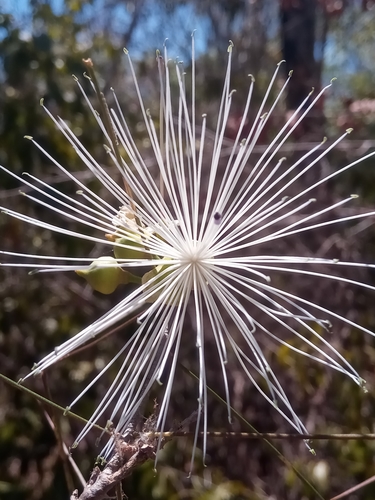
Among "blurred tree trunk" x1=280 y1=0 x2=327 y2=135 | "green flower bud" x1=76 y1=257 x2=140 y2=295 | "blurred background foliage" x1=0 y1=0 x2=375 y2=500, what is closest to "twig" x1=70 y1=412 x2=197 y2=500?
"green flower bud" x1=76 y1=257 x2=140 y2=295

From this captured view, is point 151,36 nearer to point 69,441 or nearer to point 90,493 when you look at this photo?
point 69,441

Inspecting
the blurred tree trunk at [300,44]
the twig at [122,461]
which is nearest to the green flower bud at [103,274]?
the twig at [122,461]

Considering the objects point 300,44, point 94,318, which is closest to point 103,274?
point 94,318

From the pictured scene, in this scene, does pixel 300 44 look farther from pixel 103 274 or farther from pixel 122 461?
pixel 122 461

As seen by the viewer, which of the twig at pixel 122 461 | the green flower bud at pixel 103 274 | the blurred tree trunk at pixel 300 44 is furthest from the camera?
the blurred tree trunk at pixel 300 44

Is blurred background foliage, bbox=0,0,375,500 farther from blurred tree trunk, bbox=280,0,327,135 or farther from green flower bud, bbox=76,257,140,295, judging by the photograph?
green flower bud, bbox=76,257,140,295

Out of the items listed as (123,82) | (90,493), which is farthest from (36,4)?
Result: (90,493)

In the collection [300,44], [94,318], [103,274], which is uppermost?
[300,44]

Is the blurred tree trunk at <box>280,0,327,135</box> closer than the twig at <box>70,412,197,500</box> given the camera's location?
No

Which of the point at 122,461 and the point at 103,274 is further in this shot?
the point at 103,274

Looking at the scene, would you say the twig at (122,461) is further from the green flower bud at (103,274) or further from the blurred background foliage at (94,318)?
the blurred background foliage at (94,318)

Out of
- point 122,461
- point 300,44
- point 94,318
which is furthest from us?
point 300,44
